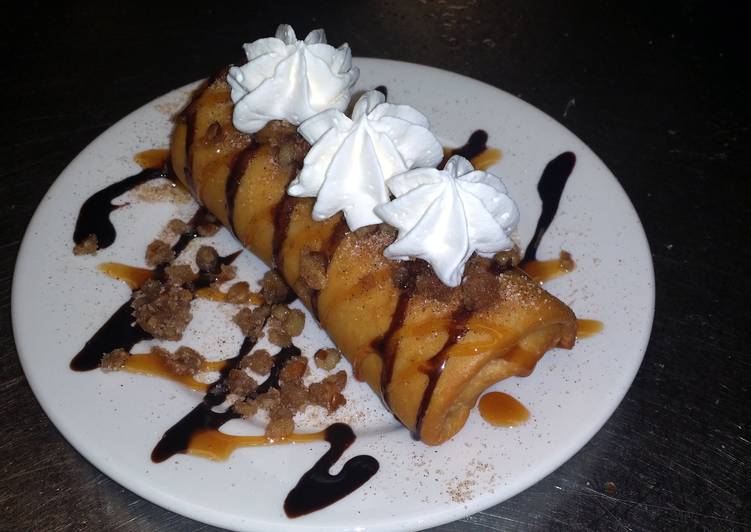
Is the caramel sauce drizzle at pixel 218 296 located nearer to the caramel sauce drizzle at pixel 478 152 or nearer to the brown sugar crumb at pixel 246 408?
the brown sugar crumb at pixel 246 408

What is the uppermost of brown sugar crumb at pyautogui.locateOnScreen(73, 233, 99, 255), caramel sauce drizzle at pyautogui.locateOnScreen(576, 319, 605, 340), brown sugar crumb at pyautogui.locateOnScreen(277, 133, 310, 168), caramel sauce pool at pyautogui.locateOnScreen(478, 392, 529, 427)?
brown sugar crumb at pyautogui.locateOnScreen(277, 133, 310, 168)

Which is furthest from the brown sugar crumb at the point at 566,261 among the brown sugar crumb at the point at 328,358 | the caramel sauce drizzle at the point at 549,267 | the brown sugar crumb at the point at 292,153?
the brown sugar crumb at the point at 292,153

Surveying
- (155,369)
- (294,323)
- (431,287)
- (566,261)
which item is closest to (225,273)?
(294,323)

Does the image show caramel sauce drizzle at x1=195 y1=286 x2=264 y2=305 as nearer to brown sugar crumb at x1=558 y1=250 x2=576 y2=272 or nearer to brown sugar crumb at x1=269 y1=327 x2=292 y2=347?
brown sugar crumb at x1=269 y1=327 x2=292 y2=347

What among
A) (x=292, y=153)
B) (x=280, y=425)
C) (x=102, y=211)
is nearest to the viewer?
(x=280, y=425)

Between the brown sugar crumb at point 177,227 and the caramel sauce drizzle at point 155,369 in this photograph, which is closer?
the caramel sauce drizzle at point 155,369

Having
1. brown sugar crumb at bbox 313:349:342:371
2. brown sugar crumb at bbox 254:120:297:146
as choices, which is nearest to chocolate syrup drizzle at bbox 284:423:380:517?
brown sugar crumb at bbox 313:349:342:371

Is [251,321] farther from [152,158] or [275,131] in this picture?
[152,158]
